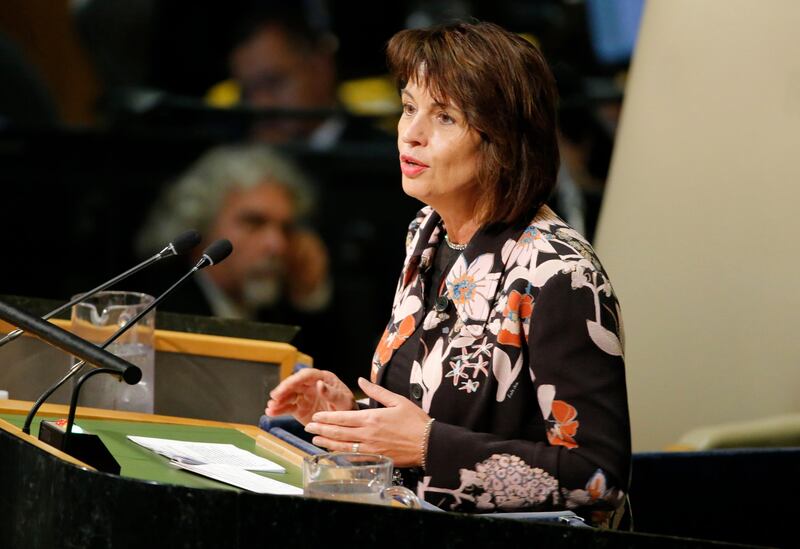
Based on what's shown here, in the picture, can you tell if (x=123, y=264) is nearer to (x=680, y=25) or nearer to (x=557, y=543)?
(x=680, y=25)

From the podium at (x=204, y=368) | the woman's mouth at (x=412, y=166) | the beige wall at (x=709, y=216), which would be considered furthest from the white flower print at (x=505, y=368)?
the beige wall at (x=709, y=216)

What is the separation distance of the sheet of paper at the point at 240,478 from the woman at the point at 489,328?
11cm

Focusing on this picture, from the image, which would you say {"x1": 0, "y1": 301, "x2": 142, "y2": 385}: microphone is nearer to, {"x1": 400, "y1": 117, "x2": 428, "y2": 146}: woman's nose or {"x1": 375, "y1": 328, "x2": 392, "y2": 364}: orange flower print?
{"x1": 375, "y1": 328, "x2": 392, "y2": 364}: orange flower print

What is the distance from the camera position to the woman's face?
230 cm

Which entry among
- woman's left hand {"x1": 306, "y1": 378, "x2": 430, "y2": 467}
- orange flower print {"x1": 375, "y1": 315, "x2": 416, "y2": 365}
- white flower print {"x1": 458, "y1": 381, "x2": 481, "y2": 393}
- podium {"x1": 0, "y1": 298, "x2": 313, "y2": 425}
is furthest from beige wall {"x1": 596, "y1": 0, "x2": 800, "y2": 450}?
woman's left hand {"x1": 306, "y1": 378, "x2": 430, "y2": 467}

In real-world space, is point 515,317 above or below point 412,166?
below

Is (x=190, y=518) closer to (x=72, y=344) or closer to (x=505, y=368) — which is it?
(x=72, y=344)

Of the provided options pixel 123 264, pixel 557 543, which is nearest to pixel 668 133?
pixel 557 543

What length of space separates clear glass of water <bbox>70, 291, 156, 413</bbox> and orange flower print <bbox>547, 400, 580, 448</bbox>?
1.05 m

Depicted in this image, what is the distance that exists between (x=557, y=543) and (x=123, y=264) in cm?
521

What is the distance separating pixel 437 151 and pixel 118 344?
35.8 inches

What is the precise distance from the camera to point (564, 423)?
2.09 m

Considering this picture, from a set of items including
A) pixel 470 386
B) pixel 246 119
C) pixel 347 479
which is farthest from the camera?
pixel 246 119

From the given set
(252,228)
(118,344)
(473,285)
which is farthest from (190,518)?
(252,228)
